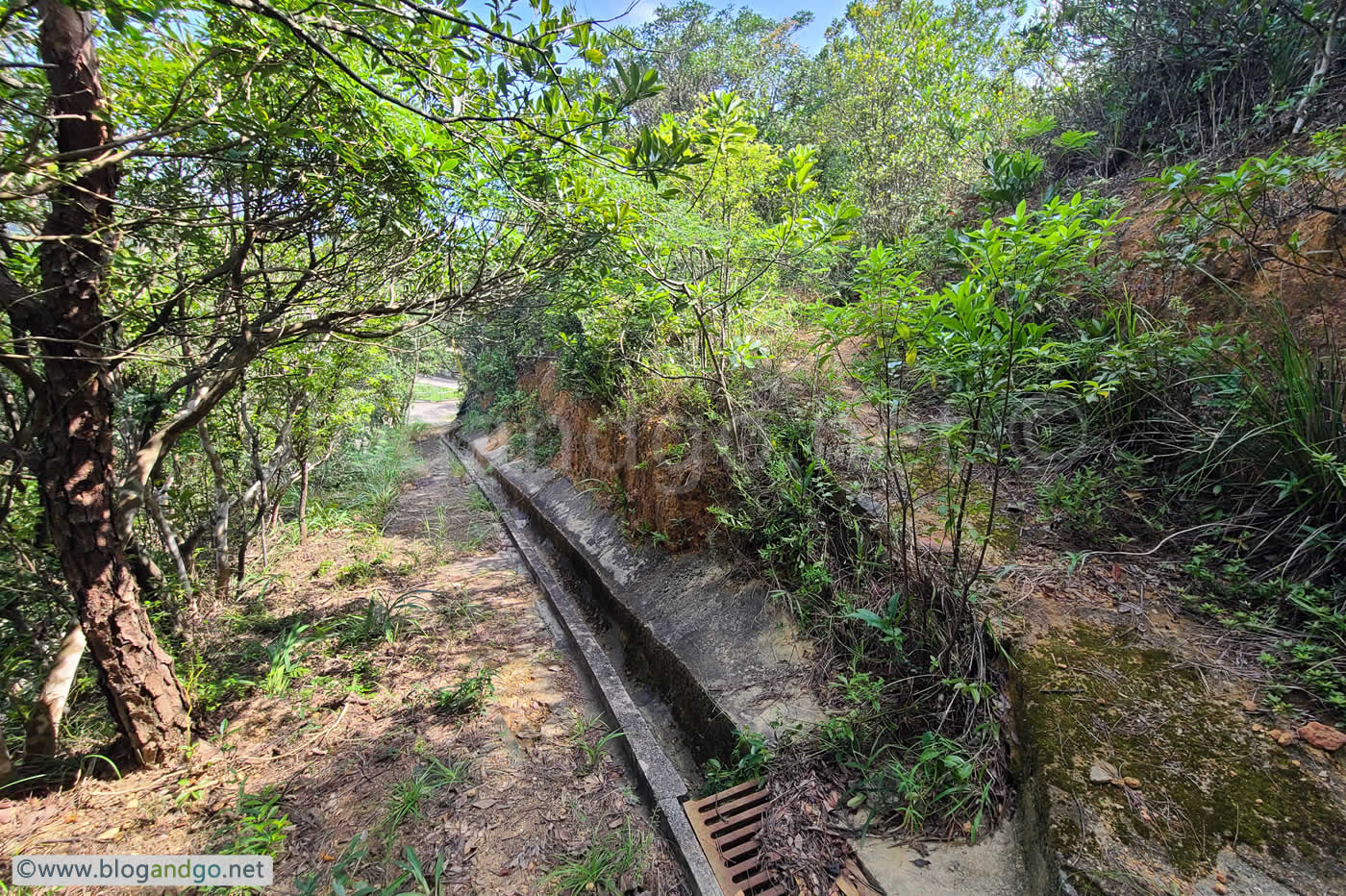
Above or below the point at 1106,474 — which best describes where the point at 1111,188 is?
above

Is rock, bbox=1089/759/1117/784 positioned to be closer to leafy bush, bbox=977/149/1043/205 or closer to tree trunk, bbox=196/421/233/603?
leafy bush, bbox=977/149/1043/205

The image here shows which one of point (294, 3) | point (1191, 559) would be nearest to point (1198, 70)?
point (1191, 559)

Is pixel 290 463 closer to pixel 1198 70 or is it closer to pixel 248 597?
pixel 248 597

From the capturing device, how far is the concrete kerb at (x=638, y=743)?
2242 millimetres

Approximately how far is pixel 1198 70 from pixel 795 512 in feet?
19.0

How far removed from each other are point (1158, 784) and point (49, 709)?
4.97 m

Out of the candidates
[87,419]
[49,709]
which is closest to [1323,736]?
[87,419]

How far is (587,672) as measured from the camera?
3.88 metres

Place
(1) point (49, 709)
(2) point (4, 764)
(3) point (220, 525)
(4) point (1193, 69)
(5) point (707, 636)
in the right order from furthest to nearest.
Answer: (4) point (1193, 69) → (3) point (220, 525) → (5) point (707, 636) → (1) point (49, 709) → (2) point (4, 764)

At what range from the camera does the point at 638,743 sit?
301cm

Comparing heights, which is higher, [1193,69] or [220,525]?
[1193,69]

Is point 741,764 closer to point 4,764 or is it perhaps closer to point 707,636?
point 707,636

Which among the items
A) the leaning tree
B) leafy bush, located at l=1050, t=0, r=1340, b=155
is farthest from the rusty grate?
leafy bush, located at l=1050, t=0, r=1340, b=155

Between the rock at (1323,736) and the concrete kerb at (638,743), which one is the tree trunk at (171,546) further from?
the rock at (1323,736)
